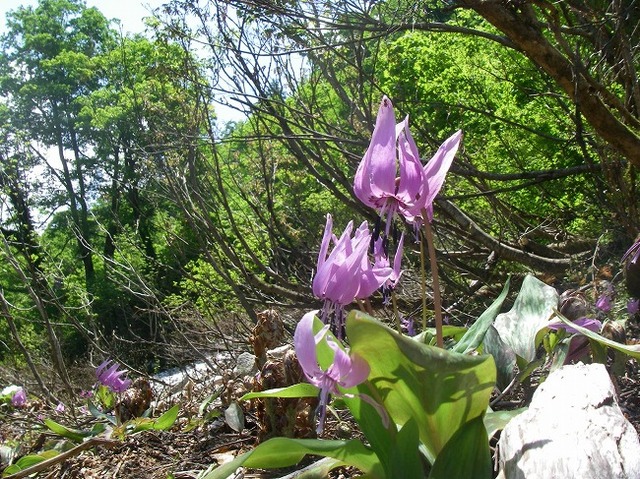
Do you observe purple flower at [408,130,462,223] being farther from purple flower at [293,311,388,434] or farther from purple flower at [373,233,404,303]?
purple flower at [293,311,388,434]

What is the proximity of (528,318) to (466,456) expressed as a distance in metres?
0.70

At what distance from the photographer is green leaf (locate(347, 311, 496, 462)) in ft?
3.40

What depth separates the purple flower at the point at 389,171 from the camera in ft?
3.94

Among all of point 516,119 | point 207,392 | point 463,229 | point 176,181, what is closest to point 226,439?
point 207,392

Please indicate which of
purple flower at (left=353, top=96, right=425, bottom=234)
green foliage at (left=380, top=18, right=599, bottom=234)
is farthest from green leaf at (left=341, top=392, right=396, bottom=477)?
green foliage at (left=380, top=18, right=599, bottom=234)

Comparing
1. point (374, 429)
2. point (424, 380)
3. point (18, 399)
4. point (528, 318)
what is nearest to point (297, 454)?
point (374, 429)

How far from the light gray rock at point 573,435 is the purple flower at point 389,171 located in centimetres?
40

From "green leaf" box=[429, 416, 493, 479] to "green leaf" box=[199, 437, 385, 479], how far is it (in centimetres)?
17

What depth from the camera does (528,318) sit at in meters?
1.78

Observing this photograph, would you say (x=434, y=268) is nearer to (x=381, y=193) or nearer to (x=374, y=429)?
(x=381, y=193)

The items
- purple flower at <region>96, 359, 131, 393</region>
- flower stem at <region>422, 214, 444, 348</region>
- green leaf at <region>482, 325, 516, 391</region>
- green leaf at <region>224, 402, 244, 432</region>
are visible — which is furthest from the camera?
purple flower at <region>96, 359, 131, 393</region>

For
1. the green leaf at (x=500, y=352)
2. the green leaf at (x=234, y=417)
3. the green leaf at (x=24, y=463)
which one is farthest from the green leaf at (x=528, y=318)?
the green leaf at (x=24, y=463)

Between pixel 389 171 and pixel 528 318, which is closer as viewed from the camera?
pixel 389 171

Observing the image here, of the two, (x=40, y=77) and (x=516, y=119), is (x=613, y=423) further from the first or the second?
(x=40, y=77)
